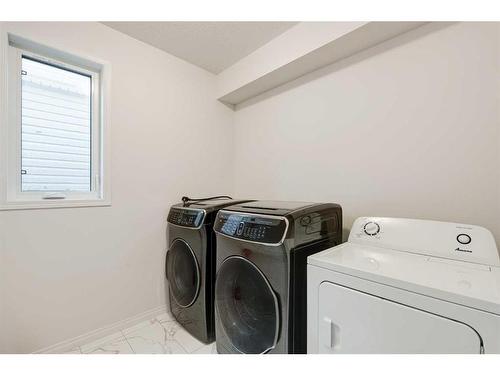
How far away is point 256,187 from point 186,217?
803 millimetres

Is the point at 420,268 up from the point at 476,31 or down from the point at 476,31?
down

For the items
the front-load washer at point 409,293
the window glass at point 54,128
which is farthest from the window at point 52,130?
the front-load washer at point 409,293

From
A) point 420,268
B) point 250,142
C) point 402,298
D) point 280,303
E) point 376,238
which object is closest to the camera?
point 402,298

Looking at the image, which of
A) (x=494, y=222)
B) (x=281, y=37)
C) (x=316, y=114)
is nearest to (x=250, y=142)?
(x=316, y=114)

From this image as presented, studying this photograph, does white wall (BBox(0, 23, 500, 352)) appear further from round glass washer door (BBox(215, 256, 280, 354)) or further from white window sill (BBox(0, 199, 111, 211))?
round glass washer door (BBox(215, 256, 280, 354))

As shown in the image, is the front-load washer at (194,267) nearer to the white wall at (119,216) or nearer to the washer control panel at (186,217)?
the washer control panel at (186,217)

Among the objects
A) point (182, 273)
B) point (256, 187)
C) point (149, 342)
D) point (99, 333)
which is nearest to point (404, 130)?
point (256, 187)

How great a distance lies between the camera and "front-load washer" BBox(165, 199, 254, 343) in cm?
148

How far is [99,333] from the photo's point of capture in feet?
5.25

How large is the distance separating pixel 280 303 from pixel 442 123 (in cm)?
125

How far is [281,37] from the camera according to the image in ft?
5.52

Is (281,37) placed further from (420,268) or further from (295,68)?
(420,268)

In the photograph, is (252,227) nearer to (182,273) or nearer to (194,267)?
(194,267)

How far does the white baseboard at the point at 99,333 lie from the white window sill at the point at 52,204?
871 mm
